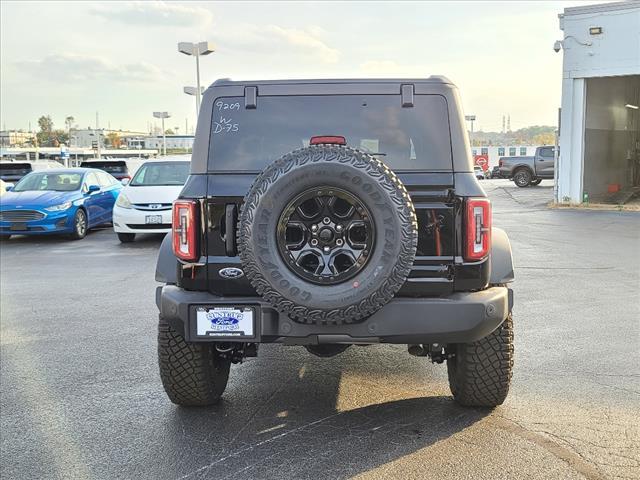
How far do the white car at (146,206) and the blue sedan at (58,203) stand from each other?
1.40m

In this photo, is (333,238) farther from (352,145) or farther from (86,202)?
(86,202)

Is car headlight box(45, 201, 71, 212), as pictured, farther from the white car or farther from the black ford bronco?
the black ford bronco

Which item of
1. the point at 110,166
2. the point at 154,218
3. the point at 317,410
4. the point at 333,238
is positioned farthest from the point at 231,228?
the point at 110,166

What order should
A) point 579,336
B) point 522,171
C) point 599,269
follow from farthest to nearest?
point 522,171 → point 599,269 → point 579,336

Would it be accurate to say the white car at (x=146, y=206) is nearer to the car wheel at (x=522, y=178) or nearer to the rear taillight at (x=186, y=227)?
the rear taillight at (x=186, y=227)

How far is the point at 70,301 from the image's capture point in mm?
7723

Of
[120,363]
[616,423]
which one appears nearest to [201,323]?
[120,363]

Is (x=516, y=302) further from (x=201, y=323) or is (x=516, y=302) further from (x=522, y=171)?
(x=522, y=171)

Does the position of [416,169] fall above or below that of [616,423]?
above

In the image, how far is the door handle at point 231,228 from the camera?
3.71 m

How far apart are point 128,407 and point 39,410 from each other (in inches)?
21.9

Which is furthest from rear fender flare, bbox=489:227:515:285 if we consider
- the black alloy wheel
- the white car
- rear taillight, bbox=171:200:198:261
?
the white car

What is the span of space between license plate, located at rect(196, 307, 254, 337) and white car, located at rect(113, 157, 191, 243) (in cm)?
890

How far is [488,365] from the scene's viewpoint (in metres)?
3.99
